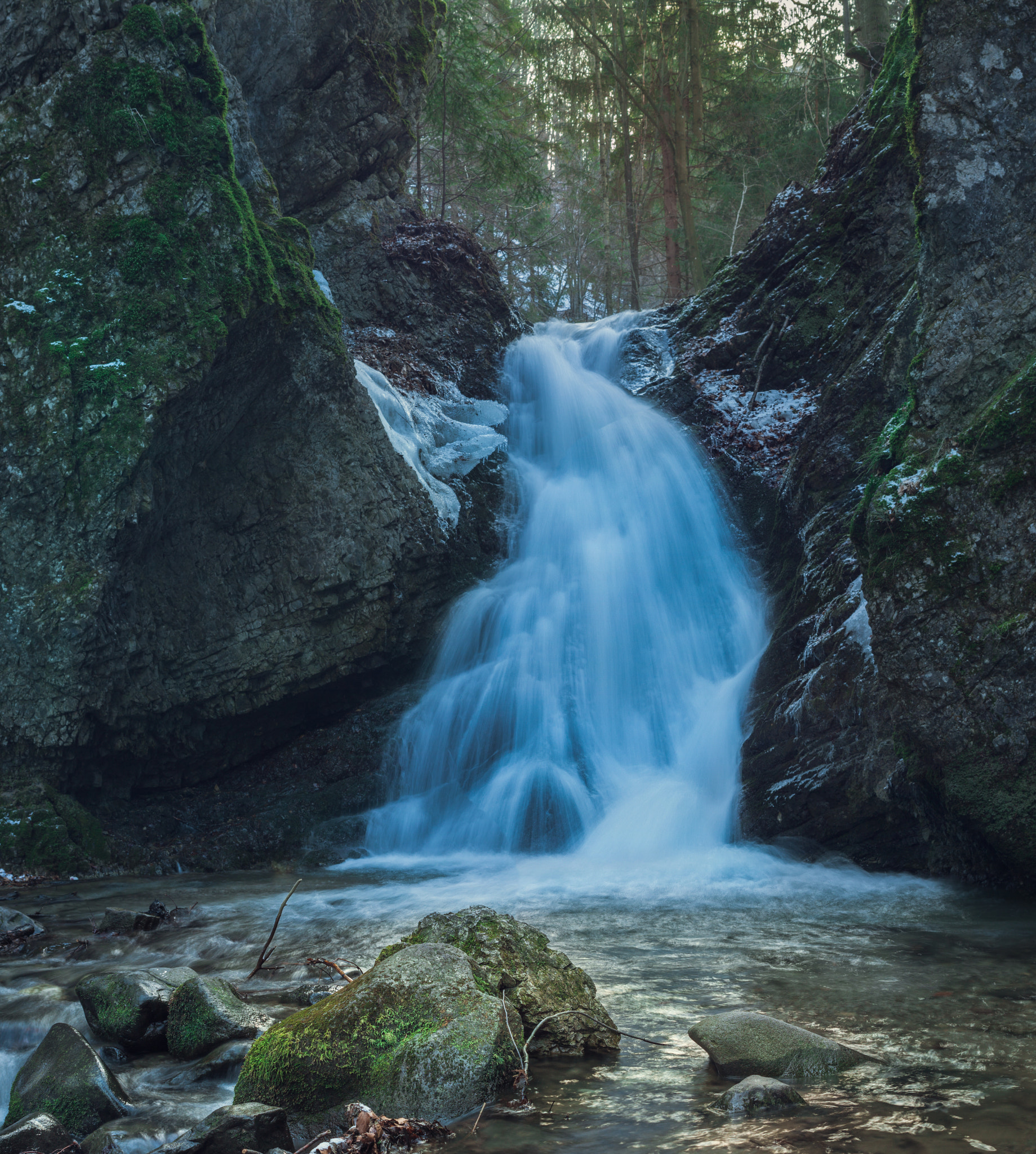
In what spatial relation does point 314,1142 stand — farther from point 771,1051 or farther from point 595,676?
point 595,676

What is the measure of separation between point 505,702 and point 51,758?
16.3ft

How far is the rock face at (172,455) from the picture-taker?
835 centimetres

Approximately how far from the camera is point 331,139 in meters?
15.0

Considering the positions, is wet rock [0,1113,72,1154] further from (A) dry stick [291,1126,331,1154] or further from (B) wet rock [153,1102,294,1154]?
(A) dry stick [291,1126,331,1154]

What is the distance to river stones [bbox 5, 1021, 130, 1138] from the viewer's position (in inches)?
125

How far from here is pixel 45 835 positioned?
8.36 metres

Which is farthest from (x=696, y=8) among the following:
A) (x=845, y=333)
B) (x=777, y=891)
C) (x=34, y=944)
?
(x=34, y=944)

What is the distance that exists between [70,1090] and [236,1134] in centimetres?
99

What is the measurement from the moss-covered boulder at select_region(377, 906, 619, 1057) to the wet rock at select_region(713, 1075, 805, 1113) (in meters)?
0.72

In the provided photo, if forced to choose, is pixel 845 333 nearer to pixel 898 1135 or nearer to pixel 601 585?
pixel 601 585

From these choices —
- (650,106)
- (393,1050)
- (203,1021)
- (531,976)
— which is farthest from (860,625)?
(650,106)

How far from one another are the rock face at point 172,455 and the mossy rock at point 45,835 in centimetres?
22

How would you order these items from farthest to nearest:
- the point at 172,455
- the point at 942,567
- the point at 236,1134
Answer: the point at 172,455, the point at 942,567, the point at 236,1134

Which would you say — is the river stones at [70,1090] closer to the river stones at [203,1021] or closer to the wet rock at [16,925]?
the river stones at [203,1021]
